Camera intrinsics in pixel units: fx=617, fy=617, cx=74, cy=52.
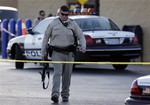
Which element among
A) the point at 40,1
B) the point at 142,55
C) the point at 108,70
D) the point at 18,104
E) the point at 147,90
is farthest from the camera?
the point at 40,1

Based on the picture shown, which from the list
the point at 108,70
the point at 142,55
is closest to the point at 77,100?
the point at 108,70

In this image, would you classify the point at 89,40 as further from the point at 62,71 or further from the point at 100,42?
the point at 62,71

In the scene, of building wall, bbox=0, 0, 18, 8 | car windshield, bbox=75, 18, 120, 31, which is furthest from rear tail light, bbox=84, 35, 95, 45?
building wall, bbox=0, 0, 18, 8

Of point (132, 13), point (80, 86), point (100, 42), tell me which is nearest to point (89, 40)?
point (100, 42)

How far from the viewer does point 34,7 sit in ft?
95.7

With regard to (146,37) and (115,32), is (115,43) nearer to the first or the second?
(115,32)

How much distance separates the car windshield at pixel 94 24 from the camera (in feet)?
59.2

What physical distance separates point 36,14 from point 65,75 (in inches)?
695

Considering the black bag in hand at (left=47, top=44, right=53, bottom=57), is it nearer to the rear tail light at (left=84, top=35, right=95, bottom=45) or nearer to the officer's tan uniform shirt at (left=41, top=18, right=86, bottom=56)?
the officer's tan uniform shirt at (left=41, top=18, right=86, bottom=56)

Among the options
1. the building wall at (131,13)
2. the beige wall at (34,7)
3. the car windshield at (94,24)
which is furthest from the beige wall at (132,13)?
the beige wall at (34,7)

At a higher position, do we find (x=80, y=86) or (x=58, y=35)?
(x=58, y=35)

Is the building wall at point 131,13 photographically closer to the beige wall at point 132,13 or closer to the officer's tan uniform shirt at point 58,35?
the beige wall at point 132,13

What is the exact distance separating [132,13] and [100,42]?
5.75 m

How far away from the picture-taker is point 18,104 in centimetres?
1142
